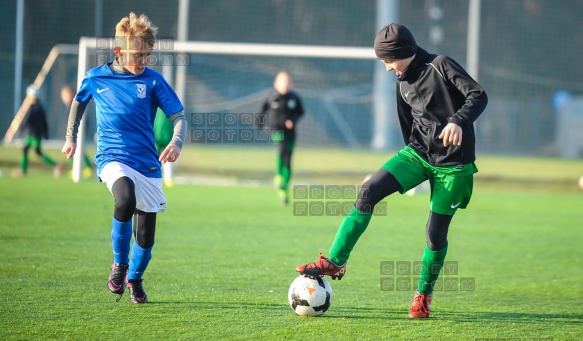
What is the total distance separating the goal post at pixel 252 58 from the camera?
50.2 ft

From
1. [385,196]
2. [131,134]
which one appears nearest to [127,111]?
[131,134]

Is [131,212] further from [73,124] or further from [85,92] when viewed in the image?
[85,92]

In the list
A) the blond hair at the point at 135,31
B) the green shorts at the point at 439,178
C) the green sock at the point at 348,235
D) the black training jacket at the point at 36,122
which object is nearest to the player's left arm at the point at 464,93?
the green shorts at the point at 439,178

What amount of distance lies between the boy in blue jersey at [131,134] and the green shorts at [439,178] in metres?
1.49

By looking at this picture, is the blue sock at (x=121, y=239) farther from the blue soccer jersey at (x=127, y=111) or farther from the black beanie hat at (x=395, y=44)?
the black beanie hat at (x=395, y=44)

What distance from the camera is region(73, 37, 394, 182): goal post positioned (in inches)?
602

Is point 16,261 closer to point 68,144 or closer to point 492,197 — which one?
point 68,144

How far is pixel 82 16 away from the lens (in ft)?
89.4

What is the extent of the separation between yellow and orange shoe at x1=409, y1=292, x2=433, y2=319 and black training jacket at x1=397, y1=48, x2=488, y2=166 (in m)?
0.91

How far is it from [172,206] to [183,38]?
868 cm

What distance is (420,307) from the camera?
5.50 meters

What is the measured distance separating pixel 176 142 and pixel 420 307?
197cm

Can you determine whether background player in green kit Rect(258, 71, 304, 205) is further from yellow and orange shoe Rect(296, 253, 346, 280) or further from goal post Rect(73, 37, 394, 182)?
yellow and orange shoe Rect(296, 253, 346, 280)

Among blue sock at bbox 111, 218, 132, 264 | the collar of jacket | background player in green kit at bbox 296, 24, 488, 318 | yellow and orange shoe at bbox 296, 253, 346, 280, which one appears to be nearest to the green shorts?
background player in green kit at bbox 296, 24, 488, 318
